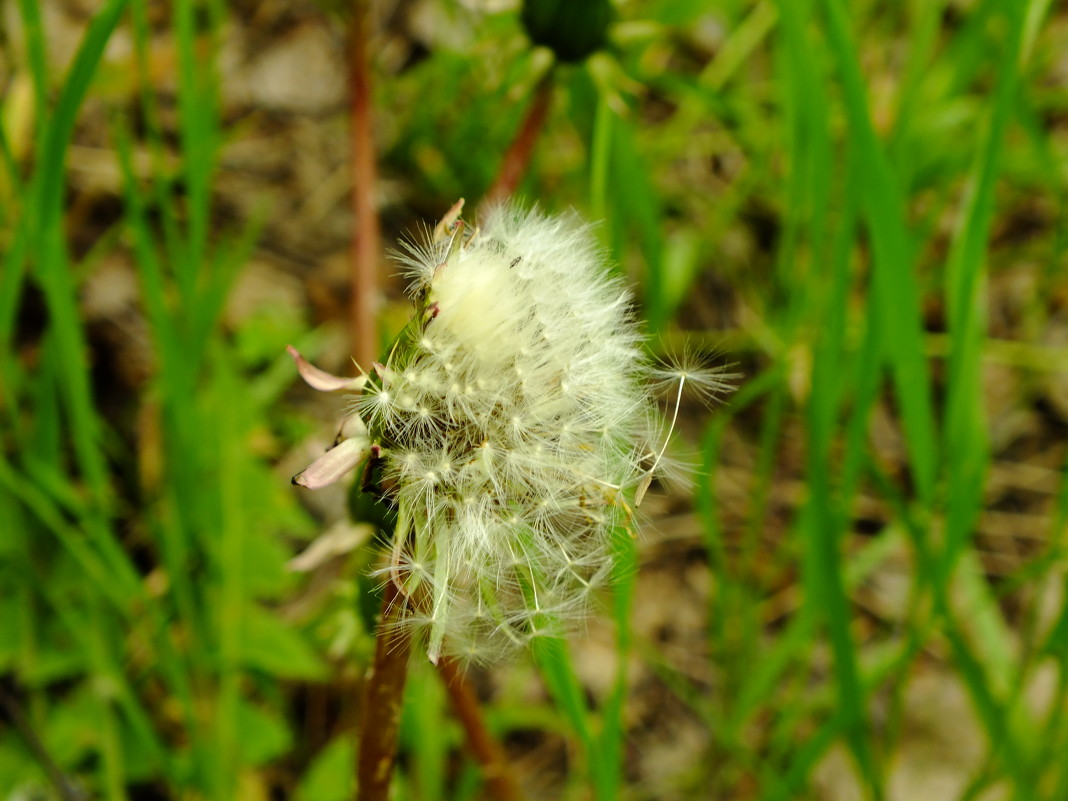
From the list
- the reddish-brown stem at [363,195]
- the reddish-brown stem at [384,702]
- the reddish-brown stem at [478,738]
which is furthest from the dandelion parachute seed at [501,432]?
the reddish-brown stem at [363,195]

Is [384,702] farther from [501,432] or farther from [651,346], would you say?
[651,346]

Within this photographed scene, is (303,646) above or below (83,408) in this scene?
below

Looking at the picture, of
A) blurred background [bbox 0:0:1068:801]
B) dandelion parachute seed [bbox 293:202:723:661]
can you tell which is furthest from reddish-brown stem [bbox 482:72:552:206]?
dandelion parachute seed [bbox 293:202:723:661]

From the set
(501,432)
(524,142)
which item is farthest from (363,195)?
(501,432)

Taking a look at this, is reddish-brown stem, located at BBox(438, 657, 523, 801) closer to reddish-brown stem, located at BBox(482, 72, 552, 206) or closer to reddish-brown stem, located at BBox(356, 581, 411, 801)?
reddish-brown stem, located at BBox(356, 581, 411, 801)

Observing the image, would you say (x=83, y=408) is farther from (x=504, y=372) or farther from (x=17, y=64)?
(x=17, y=64)

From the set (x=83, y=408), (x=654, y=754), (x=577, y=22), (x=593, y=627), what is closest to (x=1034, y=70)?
(x=577, y=22)
